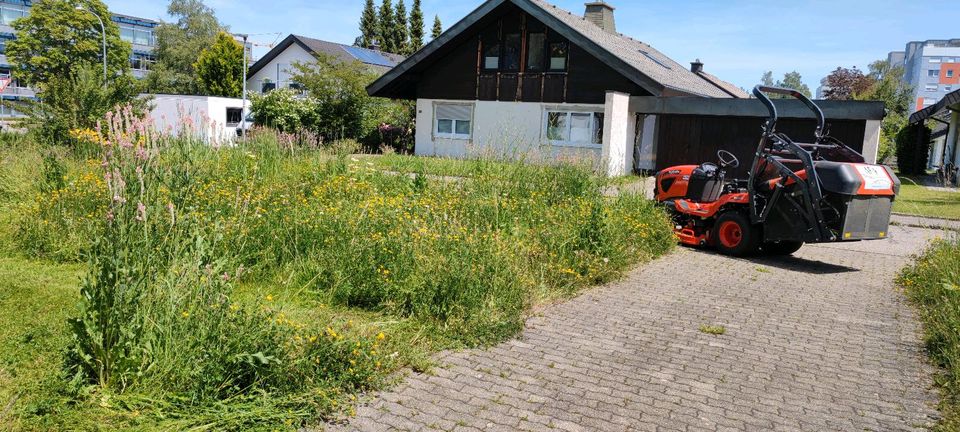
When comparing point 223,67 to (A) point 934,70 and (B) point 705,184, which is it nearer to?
(B) point 705,184

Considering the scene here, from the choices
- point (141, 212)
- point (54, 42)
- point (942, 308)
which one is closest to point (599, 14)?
point (942, 308)

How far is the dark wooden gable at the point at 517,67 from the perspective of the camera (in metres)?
25.0

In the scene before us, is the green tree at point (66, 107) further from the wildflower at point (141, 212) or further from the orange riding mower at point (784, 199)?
the wildflower at point (141, 212)

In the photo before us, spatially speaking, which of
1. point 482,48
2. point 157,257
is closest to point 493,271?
point 157,257

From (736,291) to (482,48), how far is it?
65.0 ft

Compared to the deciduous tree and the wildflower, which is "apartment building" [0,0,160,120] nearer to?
the deciduous tree

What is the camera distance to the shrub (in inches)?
1251

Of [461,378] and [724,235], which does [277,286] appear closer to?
[461,378]

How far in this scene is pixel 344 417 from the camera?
4.39 m

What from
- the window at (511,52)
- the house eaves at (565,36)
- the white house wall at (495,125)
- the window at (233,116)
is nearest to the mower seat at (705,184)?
the house eaves at (565,36)

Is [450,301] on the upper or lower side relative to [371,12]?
lower

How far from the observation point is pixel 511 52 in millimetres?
26375

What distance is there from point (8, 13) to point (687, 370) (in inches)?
4007

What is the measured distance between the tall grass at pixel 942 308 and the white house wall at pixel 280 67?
45160 mm
